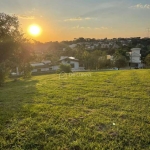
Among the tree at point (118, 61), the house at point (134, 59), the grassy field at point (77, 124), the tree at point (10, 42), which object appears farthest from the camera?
the house at point (134, 59)

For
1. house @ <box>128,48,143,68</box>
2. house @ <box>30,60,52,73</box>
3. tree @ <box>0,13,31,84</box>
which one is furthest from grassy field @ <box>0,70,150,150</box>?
house @ <box>128,48,143,68</box>

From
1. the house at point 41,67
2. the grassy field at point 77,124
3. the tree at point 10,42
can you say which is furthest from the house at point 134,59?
the grassy field at point 77,124

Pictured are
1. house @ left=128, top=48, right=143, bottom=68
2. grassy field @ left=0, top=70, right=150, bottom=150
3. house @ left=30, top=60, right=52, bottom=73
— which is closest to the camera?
grassy field @ left=0, top=70, right=150, bottom=150

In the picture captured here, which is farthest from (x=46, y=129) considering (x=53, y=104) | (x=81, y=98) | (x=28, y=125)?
(x=81, y=98)

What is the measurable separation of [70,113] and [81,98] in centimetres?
132

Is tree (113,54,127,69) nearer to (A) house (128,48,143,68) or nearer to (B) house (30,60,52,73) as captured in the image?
(A) house (128,48,143,68)

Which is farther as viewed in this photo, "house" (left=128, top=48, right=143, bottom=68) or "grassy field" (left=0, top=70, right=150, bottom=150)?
"house" (left=128, top=48, right=143, bottom=68)

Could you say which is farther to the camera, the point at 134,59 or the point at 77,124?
the point at 134,59

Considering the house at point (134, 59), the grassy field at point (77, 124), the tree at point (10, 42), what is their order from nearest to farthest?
1. the grassy field at point (77, 124)
2. the tree at point (10, 42)
3. the house at point (134, 59)

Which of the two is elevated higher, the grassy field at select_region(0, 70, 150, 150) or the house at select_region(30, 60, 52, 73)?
the house at select_region(30, 60, 52, 73)

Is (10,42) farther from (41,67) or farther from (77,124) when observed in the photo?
(41,67)

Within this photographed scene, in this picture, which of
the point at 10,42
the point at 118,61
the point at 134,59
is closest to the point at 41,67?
the point at 118,61

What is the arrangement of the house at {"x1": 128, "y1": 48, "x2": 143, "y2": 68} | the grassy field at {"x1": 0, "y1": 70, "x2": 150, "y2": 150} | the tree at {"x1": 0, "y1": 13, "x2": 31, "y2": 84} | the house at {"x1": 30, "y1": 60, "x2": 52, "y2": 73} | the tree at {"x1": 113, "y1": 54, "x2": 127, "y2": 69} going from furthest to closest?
the house at {"x1": 128, "y1": 48, "x2": 143, "y2": 68} → the tree at {"x1": 113, "y1": 54, "x2": 127, "y2": 69} → the house at {"x1": 30, "y1": 60, "x2": 52, "y2": 73} → the tree at {"x1": 0, "y1": 13, "x2": 31, "y2": 84} → the grassy field at {"x1": 0, "y1": 70, "x2": 150, "y2": 150}

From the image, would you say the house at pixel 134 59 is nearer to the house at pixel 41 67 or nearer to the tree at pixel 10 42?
the house at pixel 41 67
